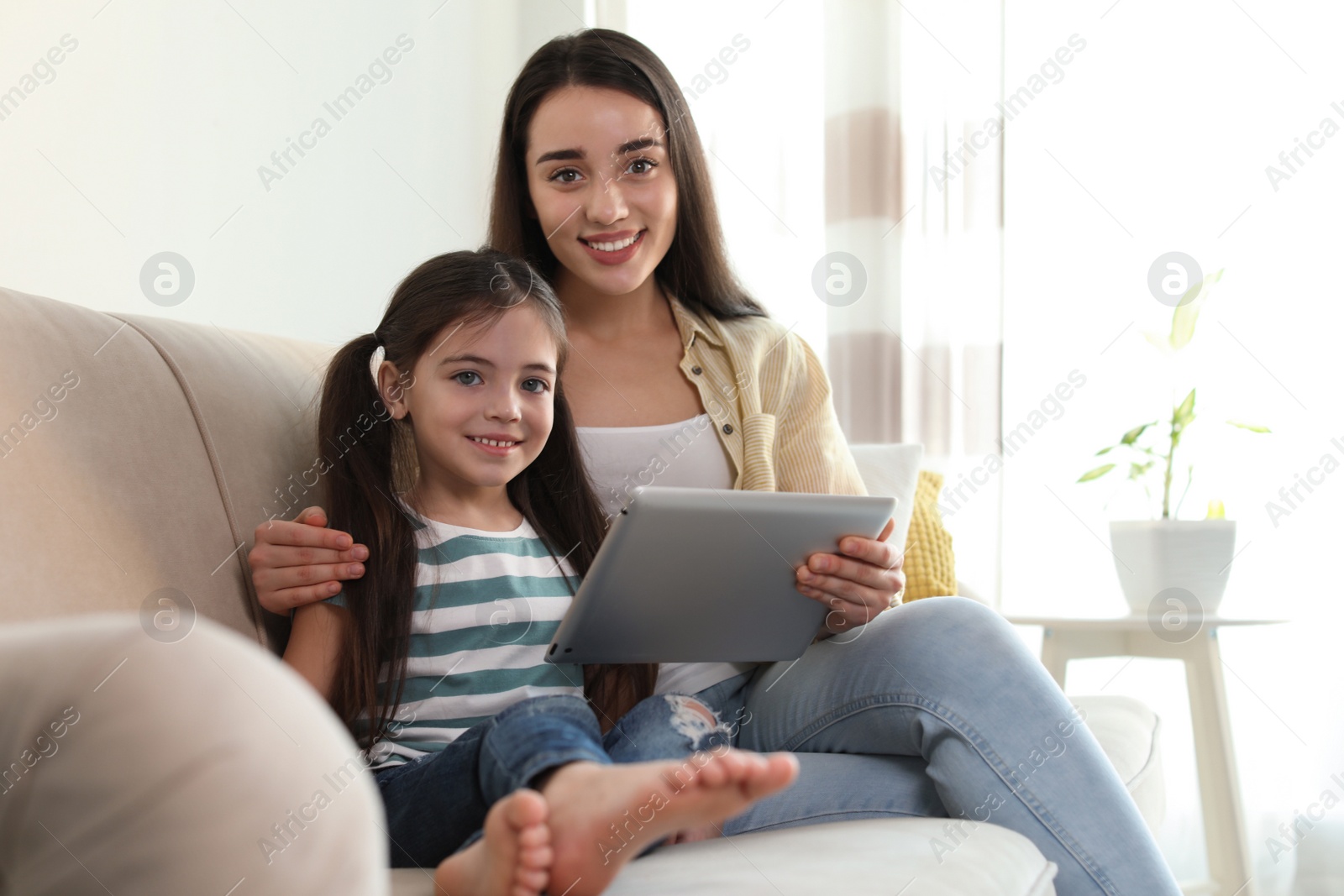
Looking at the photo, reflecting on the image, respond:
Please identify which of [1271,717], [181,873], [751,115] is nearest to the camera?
[181,873]

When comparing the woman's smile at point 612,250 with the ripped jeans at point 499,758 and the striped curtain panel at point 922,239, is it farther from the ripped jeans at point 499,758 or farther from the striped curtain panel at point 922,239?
the striped curtain panel at point 922,239

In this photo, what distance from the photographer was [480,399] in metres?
1.10

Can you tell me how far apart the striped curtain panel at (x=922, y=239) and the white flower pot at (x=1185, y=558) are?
73cm

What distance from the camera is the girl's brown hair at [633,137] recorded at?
1.41 m

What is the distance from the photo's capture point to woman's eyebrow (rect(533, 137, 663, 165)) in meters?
1.39

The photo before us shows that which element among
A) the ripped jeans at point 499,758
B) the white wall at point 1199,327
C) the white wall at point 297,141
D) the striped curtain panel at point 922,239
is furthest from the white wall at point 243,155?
the white wall at point 1199,327

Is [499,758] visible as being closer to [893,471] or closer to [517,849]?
[517,849]

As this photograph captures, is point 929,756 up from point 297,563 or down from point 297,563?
down

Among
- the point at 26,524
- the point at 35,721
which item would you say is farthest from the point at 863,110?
the point at 35,721

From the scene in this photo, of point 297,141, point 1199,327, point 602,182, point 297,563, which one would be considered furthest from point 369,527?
point 1199,327

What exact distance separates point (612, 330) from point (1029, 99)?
1.88 m

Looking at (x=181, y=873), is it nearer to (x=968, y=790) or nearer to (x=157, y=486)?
(x=157, y=486)

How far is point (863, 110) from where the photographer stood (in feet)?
9.78

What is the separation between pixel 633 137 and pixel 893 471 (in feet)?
2.45
